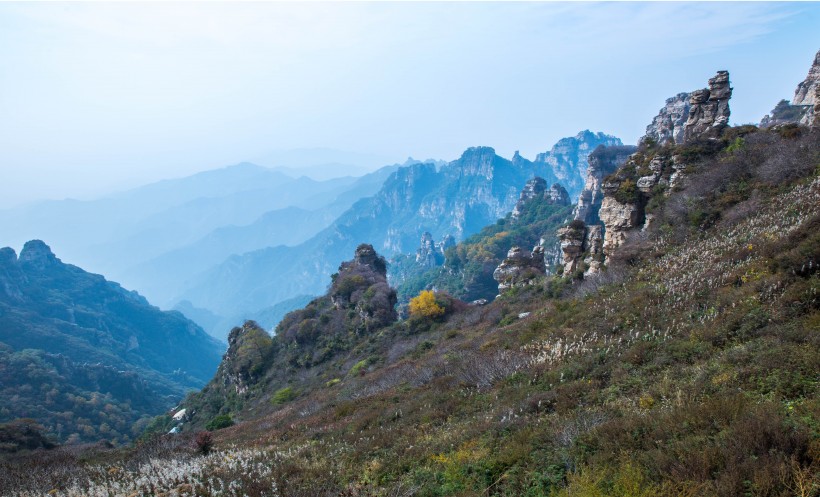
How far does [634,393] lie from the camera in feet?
27.2

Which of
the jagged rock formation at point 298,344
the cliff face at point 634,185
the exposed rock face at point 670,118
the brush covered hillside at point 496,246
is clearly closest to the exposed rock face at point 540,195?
the brush covered hillside at point 496,246

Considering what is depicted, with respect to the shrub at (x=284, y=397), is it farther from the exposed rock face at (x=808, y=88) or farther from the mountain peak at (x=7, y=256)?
the mountain peak at (x=7, y=256)

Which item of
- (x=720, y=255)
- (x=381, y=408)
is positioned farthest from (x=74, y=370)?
(x=720, y=255)

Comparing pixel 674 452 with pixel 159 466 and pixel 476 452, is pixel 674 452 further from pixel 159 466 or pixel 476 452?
pixel 159 466

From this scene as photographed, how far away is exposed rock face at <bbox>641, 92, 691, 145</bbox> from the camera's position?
67944mm

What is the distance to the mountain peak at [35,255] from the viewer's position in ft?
367

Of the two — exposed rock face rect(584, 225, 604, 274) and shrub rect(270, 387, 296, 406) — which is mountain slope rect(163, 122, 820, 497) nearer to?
exposed rock face rect(584, 225, 604, 274)

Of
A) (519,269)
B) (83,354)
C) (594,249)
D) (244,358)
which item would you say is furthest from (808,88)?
(83,354)

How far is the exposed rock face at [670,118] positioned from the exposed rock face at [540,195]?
23.2m

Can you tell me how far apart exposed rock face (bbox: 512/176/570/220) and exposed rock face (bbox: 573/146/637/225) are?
13462mm

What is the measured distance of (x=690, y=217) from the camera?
19.9 meters

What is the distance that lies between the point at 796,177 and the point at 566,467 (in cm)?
1929

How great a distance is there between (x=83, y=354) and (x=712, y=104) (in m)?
110

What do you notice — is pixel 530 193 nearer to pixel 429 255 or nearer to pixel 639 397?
pixel 429 255
